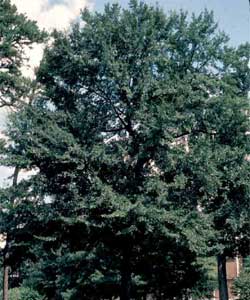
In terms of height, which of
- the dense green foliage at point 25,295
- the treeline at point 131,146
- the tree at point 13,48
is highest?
the tree at point 13,48

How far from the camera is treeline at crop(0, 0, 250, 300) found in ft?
67.1

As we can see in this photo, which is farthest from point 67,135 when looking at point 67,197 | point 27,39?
point 27,39

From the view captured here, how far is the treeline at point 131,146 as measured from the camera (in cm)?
2045

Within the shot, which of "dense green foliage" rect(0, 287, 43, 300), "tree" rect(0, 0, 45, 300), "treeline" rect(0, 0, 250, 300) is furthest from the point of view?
"dense green foliage" rect(0, 287, 43, 300)

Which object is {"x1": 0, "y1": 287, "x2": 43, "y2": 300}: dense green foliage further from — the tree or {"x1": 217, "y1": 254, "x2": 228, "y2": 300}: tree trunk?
the tree

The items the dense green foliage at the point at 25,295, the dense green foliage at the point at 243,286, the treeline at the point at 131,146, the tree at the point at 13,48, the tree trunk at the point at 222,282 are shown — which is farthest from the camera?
the dense green foliage at the point at 25,295

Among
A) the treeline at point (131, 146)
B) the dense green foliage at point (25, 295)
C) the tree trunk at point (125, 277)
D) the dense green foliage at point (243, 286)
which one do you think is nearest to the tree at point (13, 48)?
the treeline at point (131, 146)

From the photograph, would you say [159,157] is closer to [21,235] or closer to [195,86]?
[195,86]

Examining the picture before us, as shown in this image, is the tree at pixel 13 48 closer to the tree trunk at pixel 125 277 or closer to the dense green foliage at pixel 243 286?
the tree trunk at pixel 125 277

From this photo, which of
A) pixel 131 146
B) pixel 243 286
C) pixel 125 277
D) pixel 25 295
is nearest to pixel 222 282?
pixel 243 286

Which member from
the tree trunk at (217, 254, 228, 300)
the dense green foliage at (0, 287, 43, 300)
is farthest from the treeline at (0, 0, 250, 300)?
the dense green foliage at (0, 287, 43, 300)

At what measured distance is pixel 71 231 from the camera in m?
22.0

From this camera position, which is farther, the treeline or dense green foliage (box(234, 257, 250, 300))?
dense green foliage (box(234, 257, 250, 300))

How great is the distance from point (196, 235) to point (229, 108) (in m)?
5.70
